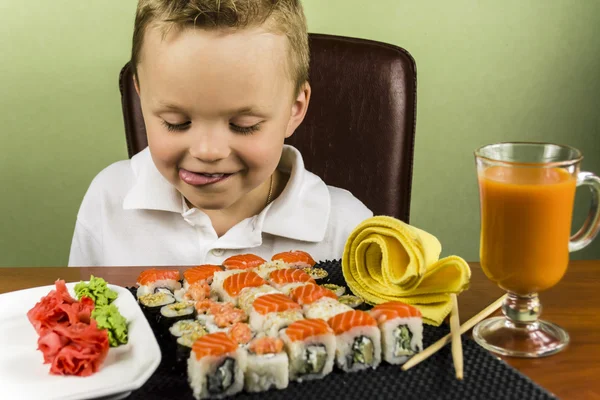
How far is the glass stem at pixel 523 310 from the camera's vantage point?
1.09 metres

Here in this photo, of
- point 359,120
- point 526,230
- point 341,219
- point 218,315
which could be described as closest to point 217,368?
point 218,315

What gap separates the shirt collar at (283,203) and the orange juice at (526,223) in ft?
2.17

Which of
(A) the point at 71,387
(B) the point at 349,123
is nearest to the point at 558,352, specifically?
(A) the point at 71,387

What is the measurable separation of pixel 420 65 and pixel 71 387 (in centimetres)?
191

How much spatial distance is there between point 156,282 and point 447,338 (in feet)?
1.60

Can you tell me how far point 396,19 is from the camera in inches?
96.4

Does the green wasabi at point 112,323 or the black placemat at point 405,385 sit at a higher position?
the green wasabi at point 112,323

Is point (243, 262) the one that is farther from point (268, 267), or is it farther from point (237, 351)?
point (237, 351)

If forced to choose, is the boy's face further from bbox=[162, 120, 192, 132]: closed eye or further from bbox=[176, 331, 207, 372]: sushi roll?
bbox=[176, 331, 207, 372]: sushi roll

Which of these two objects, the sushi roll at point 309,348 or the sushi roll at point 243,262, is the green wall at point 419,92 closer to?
the sushi roll at point 243,262

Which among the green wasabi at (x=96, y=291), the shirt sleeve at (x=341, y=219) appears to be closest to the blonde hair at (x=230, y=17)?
the shirt sleeve at (x=341, y=219)

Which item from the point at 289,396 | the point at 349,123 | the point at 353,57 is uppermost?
the point at 353,57

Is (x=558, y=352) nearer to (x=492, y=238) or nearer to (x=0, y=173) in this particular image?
(x=492, y=238)

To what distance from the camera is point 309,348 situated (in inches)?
36.9
